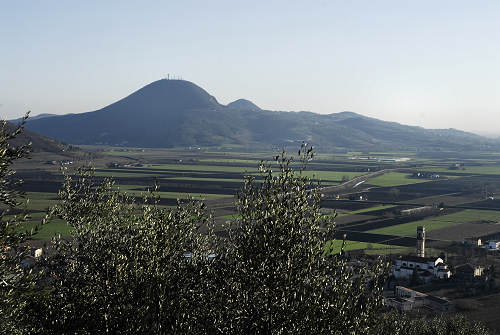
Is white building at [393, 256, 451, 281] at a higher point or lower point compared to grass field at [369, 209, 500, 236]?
lower

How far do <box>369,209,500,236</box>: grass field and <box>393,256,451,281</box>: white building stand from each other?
28774 mm

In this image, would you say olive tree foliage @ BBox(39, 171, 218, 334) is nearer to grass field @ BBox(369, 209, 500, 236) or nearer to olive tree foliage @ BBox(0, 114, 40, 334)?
olive tree foliage @ BBox(0, 114, 40, 334)

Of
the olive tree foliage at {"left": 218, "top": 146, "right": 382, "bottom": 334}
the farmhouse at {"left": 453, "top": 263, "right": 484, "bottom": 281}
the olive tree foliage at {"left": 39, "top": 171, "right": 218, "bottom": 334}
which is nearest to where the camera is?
the olive tree foliage at {"left": 218, "top": 146, "right": 382, "bottom": 334}

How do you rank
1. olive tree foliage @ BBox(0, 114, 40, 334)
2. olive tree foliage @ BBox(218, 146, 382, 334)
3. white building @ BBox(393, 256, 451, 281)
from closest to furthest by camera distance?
olive tree foliage @ BBox(0, 114, 40, 334) → olive tree foliage @ BBox(218, 146, 382, 334) → white building @ BBox(393, 256, 451, 281)

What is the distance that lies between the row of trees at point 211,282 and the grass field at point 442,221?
10486cm

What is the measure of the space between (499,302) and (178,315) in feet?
233

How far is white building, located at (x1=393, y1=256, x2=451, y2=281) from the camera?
298ft

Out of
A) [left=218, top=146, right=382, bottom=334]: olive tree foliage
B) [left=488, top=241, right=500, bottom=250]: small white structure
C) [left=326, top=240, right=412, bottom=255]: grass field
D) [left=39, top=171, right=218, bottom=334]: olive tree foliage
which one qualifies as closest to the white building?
[left=326, top=240, right=412, bottom=255]: grass field

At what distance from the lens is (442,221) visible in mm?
143250

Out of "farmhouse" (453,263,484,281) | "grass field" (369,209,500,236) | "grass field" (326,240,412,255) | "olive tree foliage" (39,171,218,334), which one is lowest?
"farmhouse" (453,263,484,281)

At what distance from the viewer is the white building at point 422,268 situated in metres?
90.7

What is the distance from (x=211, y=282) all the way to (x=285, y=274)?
408 cm

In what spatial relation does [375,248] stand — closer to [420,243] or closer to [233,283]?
[420,243]

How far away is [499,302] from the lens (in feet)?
258
